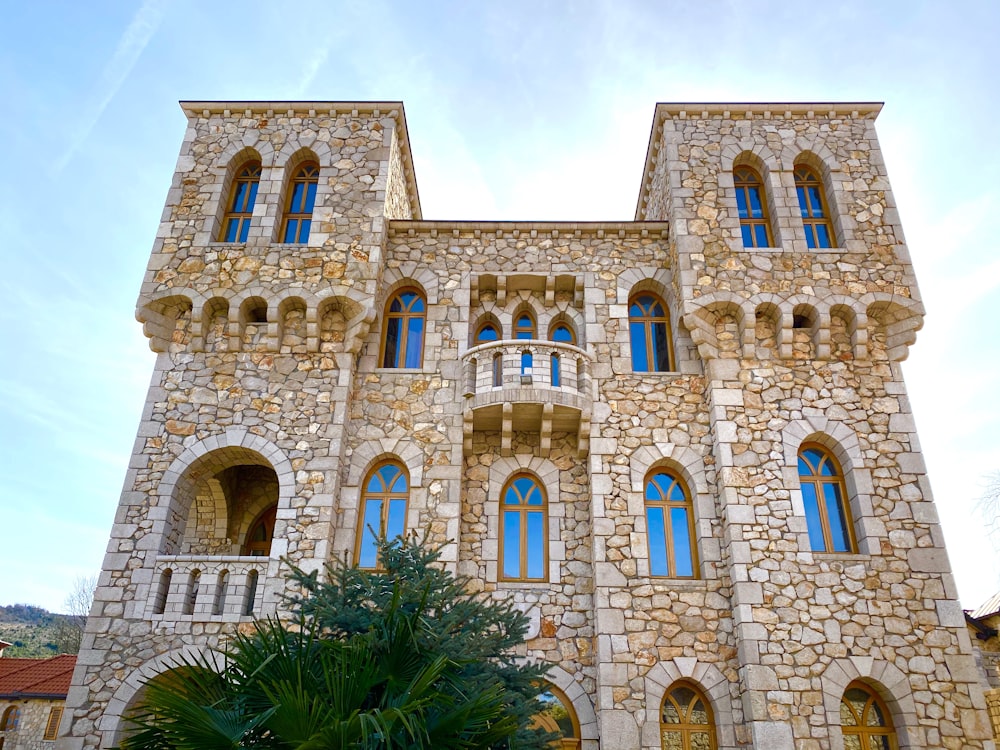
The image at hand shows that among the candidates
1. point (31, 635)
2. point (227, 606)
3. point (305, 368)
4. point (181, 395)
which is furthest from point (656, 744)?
point (31, 635)

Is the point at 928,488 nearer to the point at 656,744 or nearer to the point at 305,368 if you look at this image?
the point at 656,744

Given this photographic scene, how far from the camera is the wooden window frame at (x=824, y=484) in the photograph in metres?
11.8

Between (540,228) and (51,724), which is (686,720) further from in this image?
(51,724)

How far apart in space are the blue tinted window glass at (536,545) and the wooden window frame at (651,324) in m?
3.14

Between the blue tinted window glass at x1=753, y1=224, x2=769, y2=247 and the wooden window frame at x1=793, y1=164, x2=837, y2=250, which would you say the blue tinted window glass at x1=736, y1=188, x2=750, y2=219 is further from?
the wooden window frame at x1=793, y1=164, x2=837, y2=250

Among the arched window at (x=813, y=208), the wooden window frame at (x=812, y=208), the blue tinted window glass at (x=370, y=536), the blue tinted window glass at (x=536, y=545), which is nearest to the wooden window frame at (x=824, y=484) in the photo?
the wooden window frame at (x=812, y=208)

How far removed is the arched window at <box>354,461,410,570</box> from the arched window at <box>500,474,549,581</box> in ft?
5.47

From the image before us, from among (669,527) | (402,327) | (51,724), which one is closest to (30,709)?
(51,724)

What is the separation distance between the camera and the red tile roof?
67.1ft

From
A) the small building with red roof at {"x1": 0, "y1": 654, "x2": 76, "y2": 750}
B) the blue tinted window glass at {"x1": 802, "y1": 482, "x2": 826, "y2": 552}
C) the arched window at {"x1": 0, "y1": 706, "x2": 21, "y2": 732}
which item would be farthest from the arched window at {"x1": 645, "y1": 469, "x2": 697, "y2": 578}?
the arched window at {"x1": 0, "y1": 706, "x2": 21, "y2": 732}

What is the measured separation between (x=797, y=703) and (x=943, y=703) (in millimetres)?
2032

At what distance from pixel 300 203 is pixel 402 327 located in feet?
10.7

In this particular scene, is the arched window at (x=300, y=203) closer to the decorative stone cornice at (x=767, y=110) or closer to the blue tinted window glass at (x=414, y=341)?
the blue tinted window glass at (x=414, y=341)

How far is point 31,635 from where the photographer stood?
149ft
